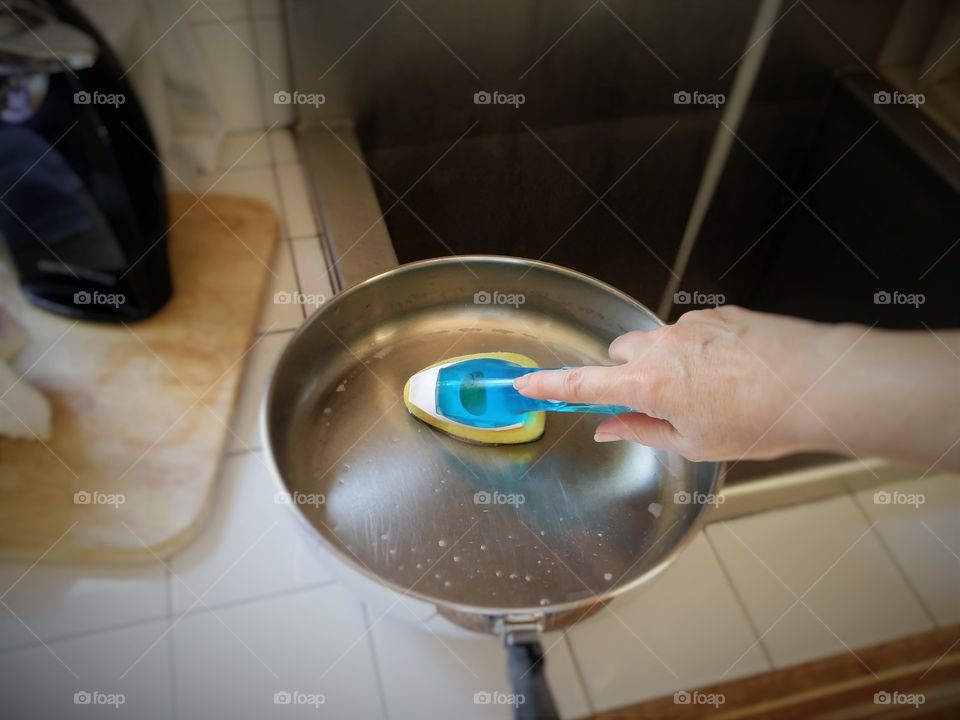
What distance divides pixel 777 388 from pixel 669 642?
222 mm

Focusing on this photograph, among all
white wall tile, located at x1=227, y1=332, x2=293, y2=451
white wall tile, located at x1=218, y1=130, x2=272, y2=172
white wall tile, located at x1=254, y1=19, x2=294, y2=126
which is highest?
white wall tile, located at x1=254, y1=19, x2=294, y2=126

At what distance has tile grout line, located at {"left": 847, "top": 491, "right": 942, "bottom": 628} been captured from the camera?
0.61 m

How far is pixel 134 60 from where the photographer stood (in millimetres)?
691

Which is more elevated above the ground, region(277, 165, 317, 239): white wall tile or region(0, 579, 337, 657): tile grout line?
region(277, 165, 317, 239): white wall tile

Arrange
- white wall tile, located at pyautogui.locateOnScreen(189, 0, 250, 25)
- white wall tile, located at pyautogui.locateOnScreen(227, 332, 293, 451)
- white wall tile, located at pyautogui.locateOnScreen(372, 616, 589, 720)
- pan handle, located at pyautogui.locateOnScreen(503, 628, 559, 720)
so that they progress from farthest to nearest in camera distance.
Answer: white wall tile, located at pyautogui.locateOnScreen(189, 0, 250, 25), white wall tile, located at pyautogui.locateOnScreen(227, 332, 293, 451), white wall tile, located at pyautogui.locateOnScreen(372, 616, 589, 720), pan handle, located at pyautogui.locateOnScreen(503, 628, 559, 720)

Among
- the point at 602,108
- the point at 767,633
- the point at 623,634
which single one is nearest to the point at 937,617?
the point at 767,633

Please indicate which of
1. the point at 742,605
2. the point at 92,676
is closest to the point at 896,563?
the point at 742,605

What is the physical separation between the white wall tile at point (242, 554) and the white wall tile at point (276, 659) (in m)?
0.01

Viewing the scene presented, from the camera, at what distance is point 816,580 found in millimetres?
610

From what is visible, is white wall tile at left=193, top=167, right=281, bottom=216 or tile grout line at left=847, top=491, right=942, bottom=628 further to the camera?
white wall tile at left=193, top=167, right=281, bottom=216

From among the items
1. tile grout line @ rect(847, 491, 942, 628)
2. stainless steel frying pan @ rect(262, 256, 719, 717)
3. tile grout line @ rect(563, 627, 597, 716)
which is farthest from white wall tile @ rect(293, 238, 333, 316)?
tile grout line @ rect(847, 491, 942, 628)

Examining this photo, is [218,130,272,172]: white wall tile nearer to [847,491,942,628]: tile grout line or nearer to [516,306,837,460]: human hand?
[516,306,837,460]: human hand

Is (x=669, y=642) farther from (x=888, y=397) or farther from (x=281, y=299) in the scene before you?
(x=281, y=299)

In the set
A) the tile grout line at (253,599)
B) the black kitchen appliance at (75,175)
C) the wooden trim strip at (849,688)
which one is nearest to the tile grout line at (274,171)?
the black kitchen appliance at (75,175)
